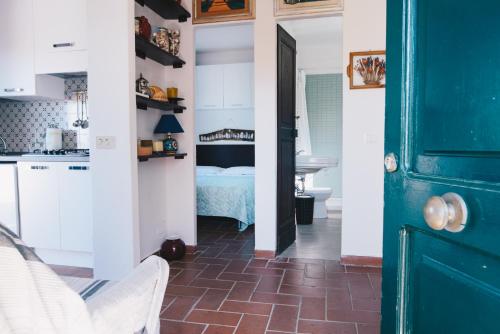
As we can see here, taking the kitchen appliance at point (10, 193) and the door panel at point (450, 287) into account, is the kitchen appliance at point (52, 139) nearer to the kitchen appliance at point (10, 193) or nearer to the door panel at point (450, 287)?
the kitchen appliance at point (10, 193)

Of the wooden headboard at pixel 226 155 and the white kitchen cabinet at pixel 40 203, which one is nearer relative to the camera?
the white kitchen cabinet at pixel 40 203

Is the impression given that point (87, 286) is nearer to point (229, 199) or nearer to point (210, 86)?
point (229, 199)

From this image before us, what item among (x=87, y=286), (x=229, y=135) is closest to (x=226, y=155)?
(x=229, y=135)

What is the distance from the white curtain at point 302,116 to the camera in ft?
20.0

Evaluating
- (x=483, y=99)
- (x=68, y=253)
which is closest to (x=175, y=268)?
(x=68, y=253)

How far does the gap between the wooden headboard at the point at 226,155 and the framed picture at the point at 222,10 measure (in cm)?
278

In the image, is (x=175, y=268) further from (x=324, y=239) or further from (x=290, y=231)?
(x=324, y=239)

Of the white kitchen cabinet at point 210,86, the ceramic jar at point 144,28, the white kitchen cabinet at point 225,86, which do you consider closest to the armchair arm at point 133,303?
the ceramic jar at point 144,28

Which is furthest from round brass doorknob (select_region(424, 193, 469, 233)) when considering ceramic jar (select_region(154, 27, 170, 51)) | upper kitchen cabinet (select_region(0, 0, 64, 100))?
upper kitchen cabinet (select_region(0, 0, 64, 100))

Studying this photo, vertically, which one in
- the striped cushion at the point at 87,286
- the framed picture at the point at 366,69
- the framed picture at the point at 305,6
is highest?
the framed picture at the point at 305,6

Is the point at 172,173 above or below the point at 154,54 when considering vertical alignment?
below

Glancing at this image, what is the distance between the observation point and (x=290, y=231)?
3848 mm

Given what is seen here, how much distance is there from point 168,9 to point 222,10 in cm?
51

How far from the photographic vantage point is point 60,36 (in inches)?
129
